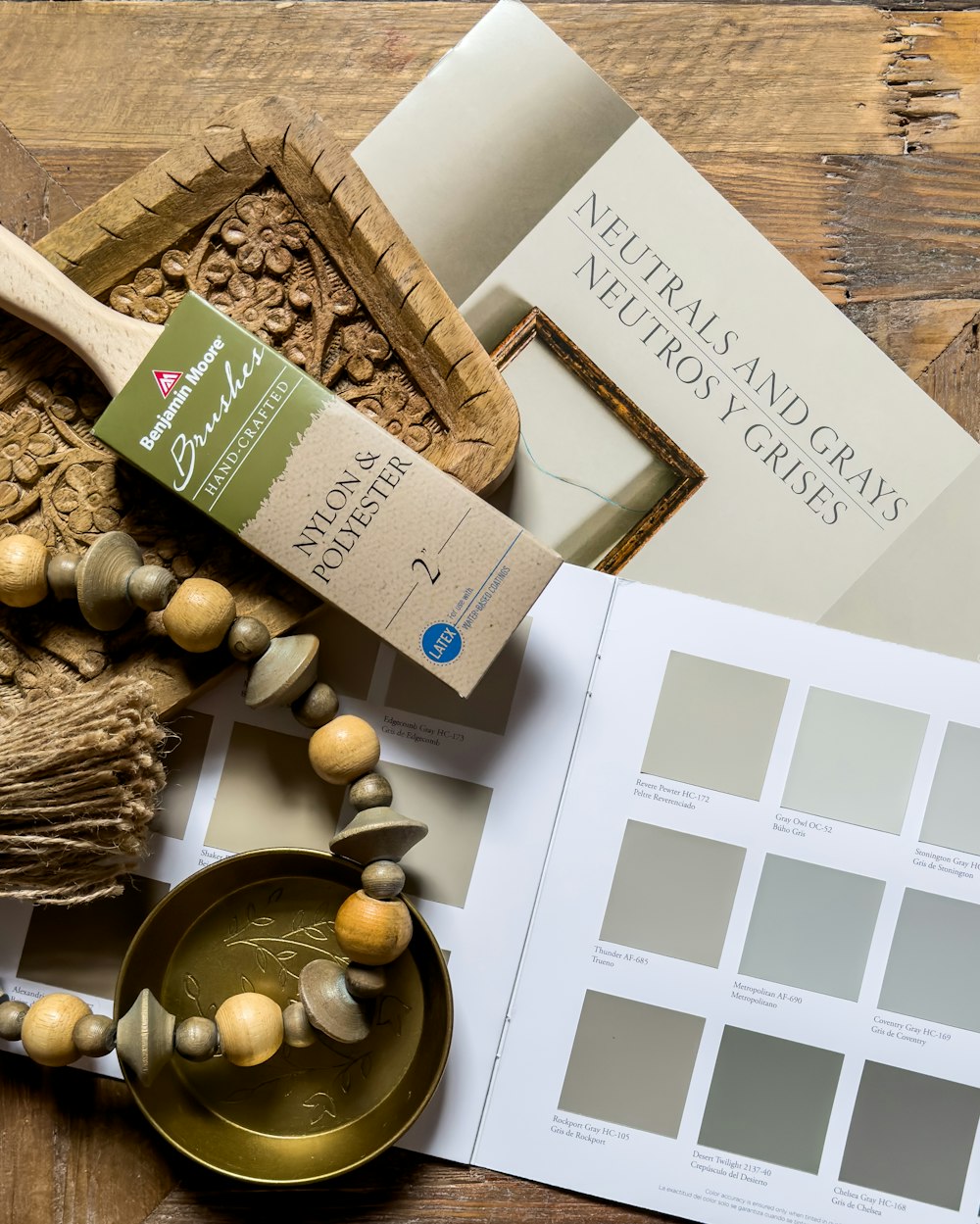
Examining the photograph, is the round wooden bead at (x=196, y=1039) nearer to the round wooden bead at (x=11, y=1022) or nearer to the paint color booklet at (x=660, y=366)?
the round wooden bead at (x=11, y=1022)

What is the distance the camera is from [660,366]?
614 millimetres

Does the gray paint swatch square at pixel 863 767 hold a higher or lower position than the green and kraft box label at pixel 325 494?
lower

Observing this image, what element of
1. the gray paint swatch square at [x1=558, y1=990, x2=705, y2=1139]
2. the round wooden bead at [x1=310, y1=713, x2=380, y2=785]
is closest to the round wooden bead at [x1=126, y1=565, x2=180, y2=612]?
the round wooden bead at [x1=310, y1=713, x2=380, y2=785]

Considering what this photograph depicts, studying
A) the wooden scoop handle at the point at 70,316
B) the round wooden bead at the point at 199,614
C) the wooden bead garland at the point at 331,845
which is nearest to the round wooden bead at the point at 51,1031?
the wooden bead garland at the point at 331,845

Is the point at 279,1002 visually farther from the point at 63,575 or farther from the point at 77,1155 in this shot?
the point at 63,575

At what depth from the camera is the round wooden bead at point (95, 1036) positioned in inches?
21.4

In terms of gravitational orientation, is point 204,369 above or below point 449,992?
above

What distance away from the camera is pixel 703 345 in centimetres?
61

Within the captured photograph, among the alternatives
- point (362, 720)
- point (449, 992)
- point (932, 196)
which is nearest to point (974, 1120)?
point (449, 992)

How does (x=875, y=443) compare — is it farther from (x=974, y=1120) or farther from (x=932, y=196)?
(x=974, y=1120)

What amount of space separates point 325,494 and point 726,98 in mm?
379

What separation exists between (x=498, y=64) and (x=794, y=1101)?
2.24ft

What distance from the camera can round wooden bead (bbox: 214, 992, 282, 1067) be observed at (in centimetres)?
54

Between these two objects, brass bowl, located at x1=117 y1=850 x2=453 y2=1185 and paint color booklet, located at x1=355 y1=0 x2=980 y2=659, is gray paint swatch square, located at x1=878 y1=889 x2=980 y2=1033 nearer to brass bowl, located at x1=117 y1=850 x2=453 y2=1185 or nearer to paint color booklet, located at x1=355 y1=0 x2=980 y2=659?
paint color booklet, located at x1=355 y1=0 x2=980 y2=659
